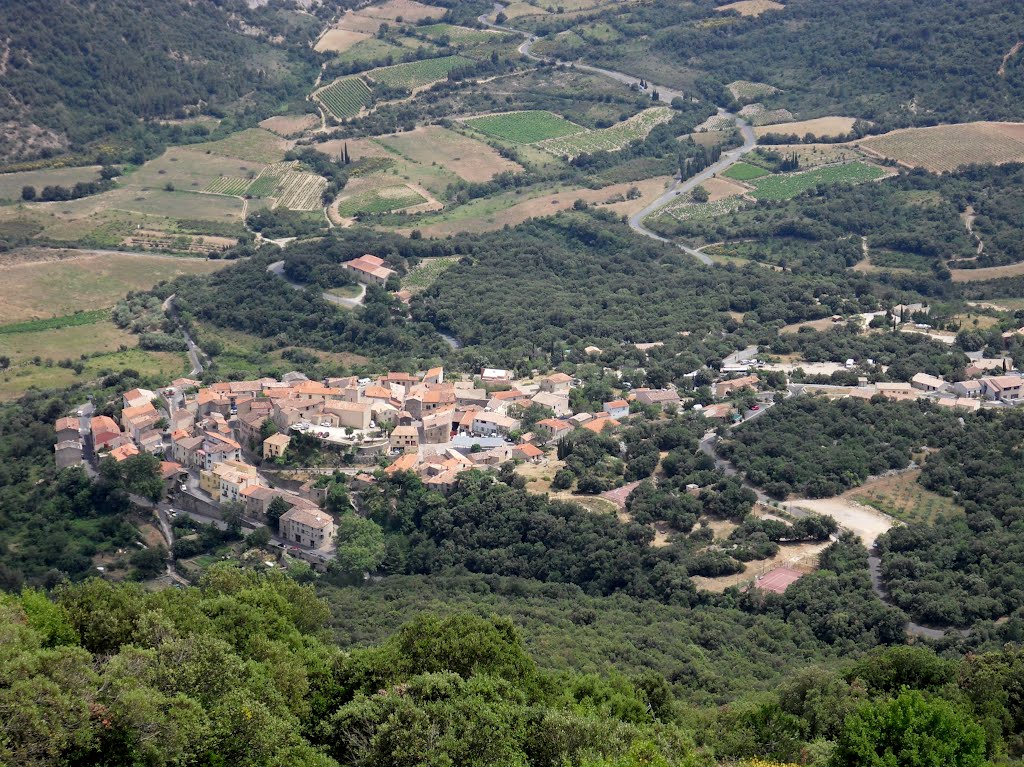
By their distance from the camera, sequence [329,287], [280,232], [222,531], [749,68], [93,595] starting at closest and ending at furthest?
[93,595]
[222,531]
[329,287]
[280,232]
[749,68]

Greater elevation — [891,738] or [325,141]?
[891,738]

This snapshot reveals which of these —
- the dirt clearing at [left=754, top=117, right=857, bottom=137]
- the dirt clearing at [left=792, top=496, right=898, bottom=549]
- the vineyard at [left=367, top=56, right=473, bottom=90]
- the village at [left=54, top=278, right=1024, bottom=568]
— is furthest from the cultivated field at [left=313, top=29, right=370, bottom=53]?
the dirt clearing at [left=792, top=496, right=898, bottom=549]

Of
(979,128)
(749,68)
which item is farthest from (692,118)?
(979,128)

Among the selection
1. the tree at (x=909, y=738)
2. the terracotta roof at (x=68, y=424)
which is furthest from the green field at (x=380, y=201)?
the tree at (x=909, y=738)

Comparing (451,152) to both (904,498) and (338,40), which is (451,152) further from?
(904,498)

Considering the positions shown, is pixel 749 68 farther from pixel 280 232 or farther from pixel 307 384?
pixel 307 384
